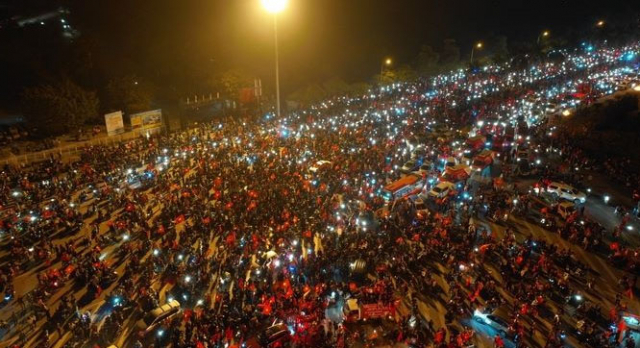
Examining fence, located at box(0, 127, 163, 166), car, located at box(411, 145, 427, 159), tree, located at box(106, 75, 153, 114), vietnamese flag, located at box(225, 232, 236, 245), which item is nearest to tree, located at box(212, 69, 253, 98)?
tree, located at box(106, 75, 153, 114)

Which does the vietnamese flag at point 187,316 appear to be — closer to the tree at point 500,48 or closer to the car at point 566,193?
the car at point 566,193

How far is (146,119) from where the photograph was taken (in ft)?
127

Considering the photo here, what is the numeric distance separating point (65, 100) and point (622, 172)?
155ft

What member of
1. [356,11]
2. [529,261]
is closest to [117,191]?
[529,261]

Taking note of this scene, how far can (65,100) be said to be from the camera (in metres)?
36.3

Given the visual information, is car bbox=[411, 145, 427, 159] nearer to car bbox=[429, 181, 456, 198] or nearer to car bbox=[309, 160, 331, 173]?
car bbox=[429, 181, 456, 198]

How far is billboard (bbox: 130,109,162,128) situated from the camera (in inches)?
1484

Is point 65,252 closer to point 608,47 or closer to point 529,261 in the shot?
point 529,261

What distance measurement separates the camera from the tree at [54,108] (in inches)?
1374

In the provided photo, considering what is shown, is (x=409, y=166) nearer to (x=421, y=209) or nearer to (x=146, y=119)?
(x=421, y=209)

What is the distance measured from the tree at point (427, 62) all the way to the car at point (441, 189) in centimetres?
5052

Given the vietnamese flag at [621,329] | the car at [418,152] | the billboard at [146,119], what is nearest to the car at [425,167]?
the car at [418,152]

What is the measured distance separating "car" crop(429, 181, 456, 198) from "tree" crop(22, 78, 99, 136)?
33.3 metres

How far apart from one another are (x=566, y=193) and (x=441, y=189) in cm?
795
